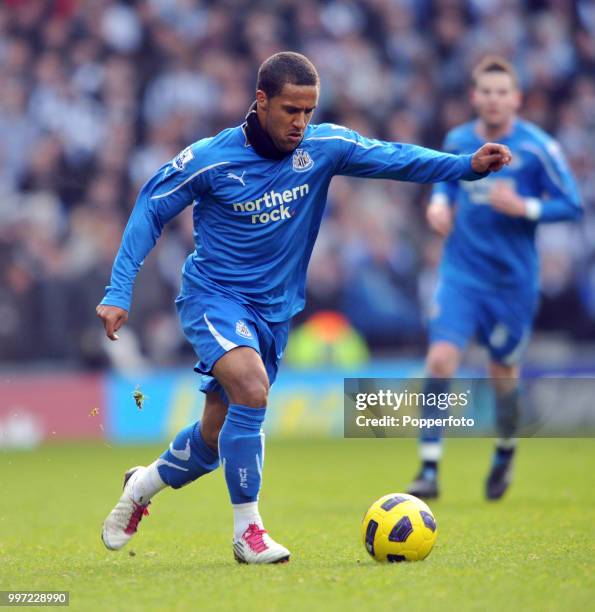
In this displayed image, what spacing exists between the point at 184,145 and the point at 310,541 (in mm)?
11072

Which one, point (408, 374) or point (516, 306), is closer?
point (516, 306)

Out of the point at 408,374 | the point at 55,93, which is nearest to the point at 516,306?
the point at 408,374

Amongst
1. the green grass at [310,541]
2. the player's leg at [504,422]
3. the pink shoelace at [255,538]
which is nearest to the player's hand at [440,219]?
the player's leg at [504,422]

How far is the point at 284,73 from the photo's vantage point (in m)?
6.16

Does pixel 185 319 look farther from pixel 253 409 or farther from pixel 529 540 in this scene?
pixel 529 540

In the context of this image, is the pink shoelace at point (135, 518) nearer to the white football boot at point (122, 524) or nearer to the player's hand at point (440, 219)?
the white football boot at point (122, 524)

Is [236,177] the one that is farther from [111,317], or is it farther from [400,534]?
[400,534]

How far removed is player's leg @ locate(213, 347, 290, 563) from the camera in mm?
6043

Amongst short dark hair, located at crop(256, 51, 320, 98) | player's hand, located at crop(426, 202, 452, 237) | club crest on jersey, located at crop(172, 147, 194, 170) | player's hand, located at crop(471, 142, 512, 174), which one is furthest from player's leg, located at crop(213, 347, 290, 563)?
player's hand, located at crop(426, 202, 452, 237)

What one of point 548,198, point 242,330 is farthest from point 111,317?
point 548,198

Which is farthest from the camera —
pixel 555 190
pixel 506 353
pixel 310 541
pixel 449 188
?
pixel 506 353

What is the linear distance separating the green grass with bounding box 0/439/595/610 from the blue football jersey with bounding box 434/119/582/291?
170 centimetres

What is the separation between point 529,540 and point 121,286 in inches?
103

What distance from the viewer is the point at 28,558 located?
6637 mm
